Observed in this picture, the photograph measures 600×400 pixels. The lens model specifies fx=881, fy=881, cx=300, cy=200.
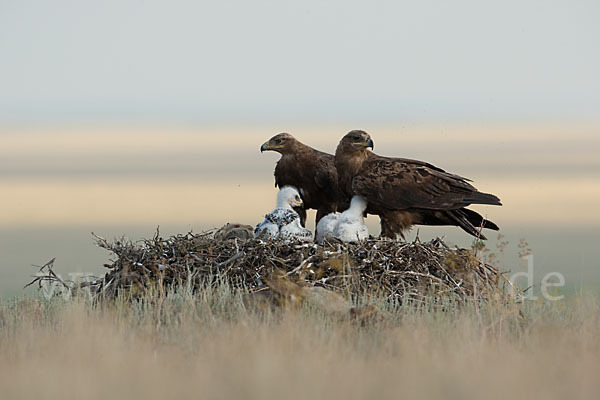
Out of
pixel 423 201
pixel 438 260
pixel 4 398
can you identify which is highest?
pixel 423 201

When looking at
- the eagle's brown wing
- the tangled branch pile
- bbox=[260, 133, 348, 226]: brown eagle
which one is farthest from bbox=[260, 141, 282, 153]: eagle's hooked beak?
the tangled branch pile

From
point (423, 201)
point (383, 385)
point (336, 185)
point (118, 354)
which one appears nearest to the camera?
point (383, 385)

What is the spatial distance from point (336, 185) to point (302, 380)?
6241 mm

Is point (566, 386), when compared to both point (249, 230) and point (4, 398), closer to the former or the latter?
point (4, 398)

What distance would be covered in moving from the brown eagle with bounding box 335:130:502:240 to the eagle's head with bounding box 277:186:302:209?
0.67 metres

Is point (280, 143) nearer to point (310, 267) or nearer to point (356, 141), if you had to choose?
point (356, 141)

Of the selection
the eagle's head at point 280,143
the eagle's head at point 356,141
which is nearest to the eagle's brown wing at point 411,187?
the eagle's head at point 356,141

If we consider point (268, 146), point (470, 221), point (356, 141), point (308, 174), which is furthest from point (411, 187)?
point (268, 146)

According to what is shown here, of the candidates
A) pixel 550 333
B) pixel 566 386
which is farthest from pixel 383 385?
pixel 550 333

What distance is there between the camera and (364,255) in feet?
34.3

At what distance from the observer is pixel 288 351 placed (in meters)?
7.50

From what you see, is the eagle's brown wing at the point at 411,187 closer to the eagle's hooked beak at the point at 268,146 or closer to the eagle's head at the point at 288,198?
the eagle's head at the point at 288,198

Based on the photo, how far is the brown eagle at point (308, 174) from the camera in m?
12.3

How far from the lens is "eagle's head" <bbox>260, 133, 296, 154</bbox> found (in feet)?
40.7
